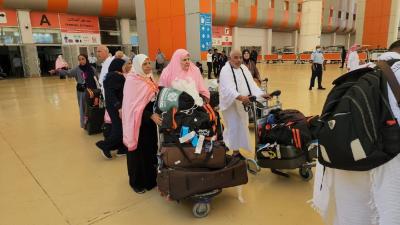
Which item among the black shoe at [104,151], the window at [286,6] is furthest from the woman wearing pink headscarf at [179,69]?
the window at [286,6]

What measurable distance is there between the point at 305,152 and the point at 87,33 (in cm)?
1984

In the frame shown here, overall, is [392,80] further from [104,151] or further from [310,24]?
[310,24]

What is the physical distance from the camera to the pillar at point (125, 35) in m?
21.1

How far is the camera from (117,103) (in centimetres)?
331

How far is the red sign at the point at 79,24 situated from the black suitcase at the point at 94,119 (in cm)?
1593

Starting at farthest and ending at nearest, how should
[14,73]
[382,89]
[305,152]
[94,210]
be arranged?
[14,73] → [305,152] → [94,210] → [382,89]

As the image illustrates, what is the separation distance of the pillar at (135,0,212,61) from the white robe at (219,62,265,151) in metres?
10.2

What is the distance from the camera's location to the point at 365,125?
1172 millimetres

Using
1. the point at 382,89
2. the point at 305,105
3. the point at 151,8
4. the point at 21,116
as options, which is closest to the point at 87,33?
the point at 151,8

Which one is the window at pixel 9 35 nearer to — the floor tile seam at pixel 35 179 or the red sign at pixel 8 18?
the red sign at pixel 8 18

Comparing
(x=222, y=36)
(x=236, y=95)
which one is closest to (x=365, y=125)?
(x=236, y=95)

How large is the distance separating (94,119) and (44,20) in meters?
15.8

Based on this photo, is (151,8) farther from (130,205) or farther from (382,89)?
(382,89)

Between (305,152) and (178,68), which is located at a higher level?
(178,68)
